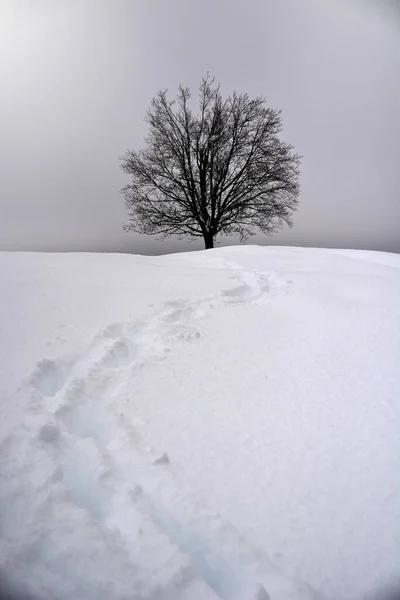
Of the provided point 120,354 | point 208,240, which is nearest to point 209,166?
point 208,240

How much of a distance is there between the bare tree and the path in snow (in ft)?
33.7

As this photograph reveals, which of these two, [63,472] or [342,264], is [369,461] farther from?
[342,264]

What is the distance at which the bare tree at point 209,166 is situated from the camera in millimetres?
10875

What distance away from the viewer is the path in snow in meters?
0.81

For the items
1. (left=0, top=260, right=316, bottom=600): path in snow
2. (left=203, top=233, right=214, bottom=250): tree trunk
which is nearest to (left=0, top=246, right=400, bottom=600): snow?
(left=0, top=260, right=316, bottom=600): path in snow

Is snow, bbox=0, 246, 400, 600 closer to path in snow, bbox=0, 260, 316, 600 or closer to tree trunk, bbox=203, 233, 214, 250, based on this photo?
path in snow, bbox=0, 260, 316, 600

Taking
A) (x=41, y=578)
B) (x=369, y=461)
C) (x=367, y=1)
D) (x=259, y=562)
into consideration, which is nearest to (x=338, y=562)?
(x=259, y=562)

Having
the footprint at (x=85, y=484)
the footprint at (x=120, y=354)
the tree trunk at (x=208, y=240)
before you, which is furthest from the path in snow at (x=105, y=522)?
the tree trunk at (x=208, y=240)

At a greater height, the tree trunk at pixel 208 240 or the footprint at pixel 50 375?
the tree trunk at pixel 208 240

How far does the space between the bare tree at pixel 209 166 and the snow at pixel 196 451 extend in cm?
916

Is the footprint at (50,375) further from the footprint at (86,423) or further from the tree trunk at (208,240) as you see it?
the tree trunk at (208,240)

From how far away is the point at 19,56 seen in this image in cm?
294

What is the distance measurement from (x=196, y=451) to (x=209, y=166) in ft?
36.3

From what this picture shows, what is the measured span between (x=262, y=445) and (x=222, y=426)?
0.17 meters
